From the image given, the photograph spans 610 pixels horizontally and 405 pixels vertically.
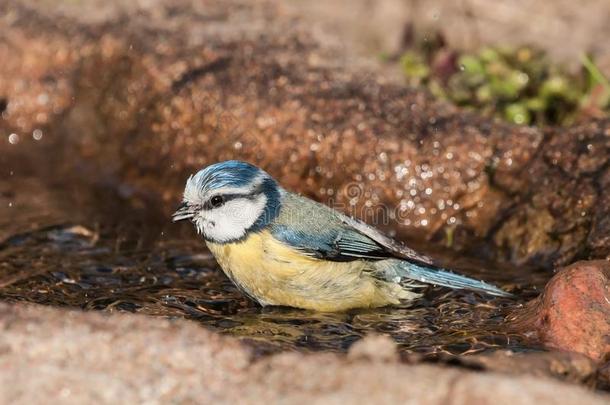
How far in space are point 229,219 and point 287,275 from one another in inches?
18.0

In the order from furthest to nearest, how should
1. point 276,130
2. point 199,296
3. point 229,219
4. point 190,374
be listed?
1. point 276,130
2. point 199,296
3. point 229,219
4. point 190,374

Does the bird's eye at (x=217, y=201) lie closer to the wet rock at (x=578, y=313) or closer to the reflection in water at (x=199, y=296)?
the reflection in water at (x=199, y=296)

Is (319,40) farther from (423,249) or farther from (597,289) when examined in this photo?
(597,289)

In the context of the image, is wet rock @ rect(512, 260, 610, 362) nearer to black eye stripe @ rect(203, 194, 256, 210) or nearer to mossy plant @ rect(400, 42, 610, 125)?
black eye stripe @ rect(203, 194, 256, 210)

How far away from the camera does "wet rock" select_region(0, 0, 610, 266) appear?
19.1 feet

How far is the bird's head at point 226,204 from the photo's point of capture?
191 inches

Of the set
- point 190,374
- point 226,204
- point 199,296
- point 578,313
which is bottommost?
point 199,296

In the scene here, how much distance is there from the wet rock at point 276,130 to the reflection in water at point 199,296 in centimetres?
57

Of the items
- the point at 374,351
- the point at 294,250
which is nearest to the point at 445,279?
the point at 294,250

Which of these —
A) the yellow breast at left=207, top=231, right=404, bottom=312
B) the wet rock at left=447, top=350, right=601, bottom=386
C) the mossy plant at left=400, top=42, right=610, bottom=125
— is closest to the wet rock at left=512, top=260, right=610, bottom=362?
the wet rock at left=447, top=350, right=601, bottom=386

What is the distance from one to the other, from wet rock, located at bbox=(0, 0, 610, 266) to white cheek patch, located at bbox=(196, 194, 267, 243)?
5.19 ft

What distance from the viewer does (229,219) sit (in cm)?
489

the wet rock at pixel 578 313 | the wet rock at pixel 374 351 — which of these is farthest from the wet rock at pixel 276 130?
the wet rock at pixel 374 351

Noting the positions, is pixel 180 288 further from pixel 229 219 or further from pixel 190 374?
pixel 190 374
